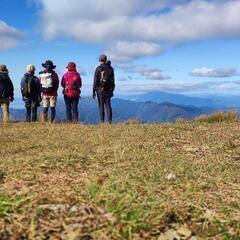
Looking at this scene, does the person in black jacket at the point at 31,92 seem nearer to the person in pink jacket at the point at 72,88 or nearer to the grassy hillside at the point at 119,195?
the person in pink jacket at the point at 72,88

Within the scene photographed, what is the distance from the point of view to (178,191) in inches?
189

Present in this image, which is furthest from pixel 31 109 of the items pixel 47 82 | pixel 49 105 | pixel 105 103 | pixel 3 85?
pixel 105 103

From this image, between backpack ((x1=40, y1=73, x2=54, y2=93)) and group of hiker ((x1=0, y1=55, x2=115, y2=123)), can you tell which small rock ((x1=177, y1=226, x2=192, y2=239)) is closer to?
group of hiker ((x1=0, y1=55, x2=115, y2=123))

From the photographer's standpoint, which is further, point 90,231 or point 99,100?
point 99,100

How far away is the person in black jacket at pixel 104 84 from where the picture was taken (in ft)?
52.9

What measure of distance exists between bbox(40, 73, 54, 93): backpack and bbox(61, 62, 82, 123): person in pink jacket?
398 mm

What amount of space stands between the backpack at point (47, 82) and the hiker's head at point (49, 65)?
0.18 m

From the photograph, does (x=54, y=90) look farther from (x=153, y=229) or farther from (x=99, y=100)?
(x=153, y=229)

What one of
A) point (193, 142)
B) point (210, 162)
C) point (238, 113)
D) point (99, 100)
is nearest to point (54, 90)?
point (99, 100)

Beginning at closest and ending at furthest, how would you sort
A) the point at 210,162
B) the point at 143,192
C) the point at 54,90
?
1. the point at 143,192
2. the point at 210,162
3. the point at 54,90

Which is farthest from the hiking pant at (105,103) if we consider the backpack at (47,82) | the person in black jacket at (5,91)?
the person in black jacket at (5,91)

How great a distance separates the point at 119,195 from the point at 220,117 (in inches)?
499

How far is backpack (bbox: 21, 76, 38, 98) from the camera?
17.6 meters

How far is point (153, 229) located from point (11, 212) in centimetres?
114
